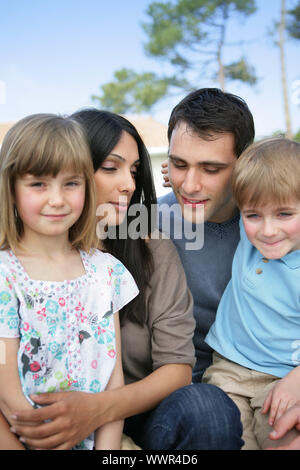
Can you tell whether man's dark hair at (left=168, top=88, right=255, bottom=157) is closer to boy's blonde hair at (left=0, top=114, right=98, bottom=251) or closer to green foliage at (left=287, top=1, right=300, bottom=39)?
boy's blonde hair at (left=0, top=114, right=98, bottom=251)

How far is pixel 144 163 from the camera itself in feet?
7.98

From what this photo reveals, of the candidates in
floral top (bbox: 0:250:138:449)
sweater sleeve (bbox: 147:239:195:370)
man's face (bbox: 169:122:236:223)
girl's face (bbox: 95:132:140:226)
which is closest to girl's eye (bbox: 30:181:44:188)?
floral top (bbox: 0:250:138:449)

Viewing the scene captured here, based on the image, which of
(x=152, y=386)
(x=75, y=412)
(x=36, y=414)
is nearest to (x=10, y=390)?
(x=36, y=414)

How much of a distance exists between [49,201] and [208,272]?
1.10m

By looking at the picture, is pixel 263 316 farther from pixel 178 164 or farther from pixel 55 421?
pixel 55 421

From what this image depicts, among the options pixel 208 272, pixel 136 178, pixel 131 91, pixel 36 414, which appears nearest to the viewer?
pixel 36 414

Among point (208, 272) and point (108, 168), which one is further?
point (208, 272)

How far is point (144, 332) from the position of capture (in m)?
2.28

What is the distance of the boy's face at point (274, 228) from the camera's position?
2.16 metres

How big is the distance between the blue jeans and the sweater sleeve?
0.21 meters

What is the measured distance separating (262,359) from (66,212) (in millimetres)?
1133

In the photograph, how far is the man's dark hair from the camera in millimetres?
2512

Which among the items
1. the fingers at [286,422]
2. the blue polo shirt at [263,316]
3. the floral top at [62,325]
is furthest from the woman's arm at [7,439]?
the blue polo shirt at [263,316]
